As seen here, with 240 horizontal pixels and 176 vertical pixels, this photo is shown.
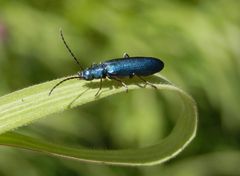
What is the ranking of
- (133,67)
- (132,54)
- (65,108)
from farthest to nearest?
(132,54), (133,67), (65,108)

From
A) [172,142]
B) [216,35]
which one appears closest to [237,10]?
[216,35]

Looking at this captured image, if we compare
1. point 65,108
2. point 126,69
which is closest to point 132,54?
point 126,69

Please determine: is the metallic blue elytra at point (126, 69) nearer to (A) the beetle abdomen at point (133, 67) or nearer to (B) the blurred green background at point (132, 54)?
(A) the beetle abdomen at point (133, 67)

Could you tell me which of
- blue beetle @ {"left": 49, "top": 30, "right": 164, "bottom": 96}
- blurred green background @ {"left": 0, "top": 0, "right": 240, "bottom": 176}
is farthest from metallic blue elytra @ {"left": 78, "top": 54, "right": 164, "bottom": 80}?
blurred green background @ {"left": 0, "top": 0, "right": 240, "bottom": 176}

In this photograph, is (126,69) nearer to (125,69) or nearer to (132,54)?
(125,69)

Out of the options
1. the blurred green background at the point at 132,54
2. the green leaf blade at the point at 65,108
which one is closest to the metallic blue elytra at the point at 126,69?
the green leaf blade at the point at 65,108

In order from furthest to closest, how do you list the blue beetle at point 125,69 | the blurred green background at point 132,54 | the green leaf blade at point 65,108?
1. the blurred green background at point 132,54
2. the blue beetle at point 125,69
3. the green leaf blade at point 65,108
